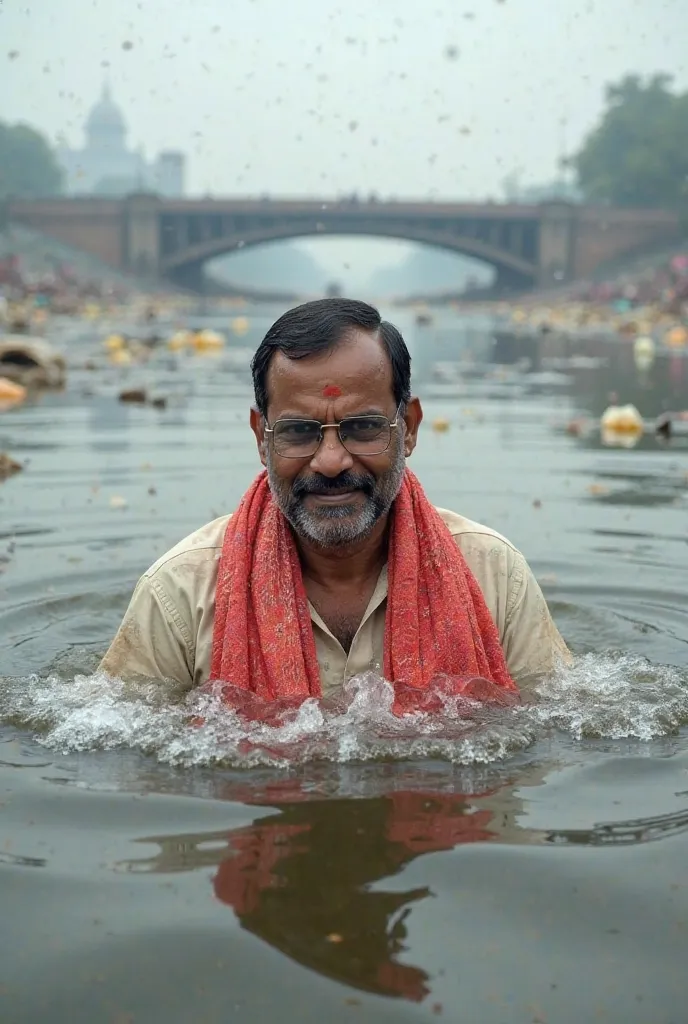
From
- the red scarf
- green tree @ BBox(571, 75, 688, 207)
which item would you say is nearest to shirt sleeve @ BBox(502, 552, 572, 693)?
the red scarf

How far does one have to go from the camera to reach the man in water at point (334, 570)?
3.76 meters

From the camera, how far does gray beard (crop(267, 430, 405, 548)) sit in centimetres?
377

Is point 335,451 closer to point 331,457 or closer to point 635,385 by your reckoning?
point 331,457

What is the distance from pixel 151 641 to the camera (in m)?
3.97

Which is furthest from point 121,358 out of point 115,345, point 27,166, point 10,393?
point 27,166

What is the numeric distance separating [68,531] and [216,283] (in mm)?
83611

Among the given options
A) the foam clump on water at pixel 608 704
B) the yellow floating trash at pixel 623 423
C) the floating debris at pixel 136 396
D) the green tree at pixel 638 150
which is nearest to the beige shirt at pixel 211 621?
the foam clump on water at pixel 608 704

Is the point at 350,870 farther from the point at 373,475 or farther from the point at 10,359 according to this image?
the point at 10,359

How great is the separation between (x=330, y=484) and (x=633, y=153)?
3380 inches

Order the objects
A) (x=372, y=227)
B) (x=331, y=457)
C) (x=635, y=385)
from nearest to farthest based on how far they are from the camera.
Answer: (x=331, y=457) < (x=635, y=385) < (x=372, y=227)

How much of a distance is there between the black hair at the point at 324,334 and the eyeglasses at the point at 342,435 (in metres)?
0.13

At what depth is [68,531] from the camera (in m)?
7.93

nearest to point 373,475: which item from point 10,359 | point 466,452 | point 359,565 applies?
point 359,565

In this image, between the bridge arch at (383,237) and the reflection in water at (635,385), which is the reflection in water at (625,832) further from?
the bridge arch at (383,237)
